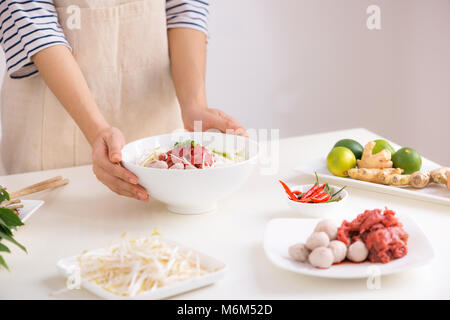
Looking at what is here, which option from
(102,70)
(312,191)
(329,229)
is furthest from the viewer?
(102,70)

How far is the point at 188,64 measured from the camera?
5.95 ft

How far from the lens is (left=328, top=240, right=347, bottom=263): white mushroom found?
913 mm

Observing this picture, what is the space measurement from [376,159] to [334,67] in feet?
7.13

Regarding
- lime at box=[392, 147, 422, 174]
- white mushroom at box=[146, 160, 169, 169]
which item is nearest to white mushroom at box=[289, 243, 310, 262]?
white mushroom at box=[146, 160, 169, 169]

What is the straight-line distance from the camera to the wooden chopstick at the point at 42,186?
4.47 ft

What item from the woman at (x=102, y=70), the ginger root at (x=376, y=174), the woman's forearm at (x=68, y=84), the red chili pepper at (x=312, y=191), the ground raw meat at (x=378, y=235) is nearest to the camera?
the ground raw meat at (x=378, y=235)

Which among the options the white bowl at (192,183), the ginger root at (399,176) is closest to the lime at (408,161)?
the ginger root at (399,176)

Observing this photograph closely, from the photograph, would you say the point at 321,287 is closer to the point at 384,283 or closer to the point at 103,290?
the point at 384,283

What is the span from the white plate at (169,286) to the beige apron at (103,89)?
37.8 inches

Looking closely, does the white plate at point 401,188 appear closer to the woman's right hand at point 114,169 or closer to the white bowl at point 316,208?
the white bowl at point 316,208

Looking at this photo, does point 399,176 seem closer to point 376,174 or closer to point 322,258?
point 376,174

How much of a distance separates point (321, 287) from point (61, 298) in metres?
0.42

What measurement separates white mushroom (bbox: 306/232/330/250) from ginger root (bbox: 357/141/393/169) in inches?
21.2

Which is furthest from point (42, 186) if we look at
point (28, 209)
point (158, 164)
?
point (158, 164)
